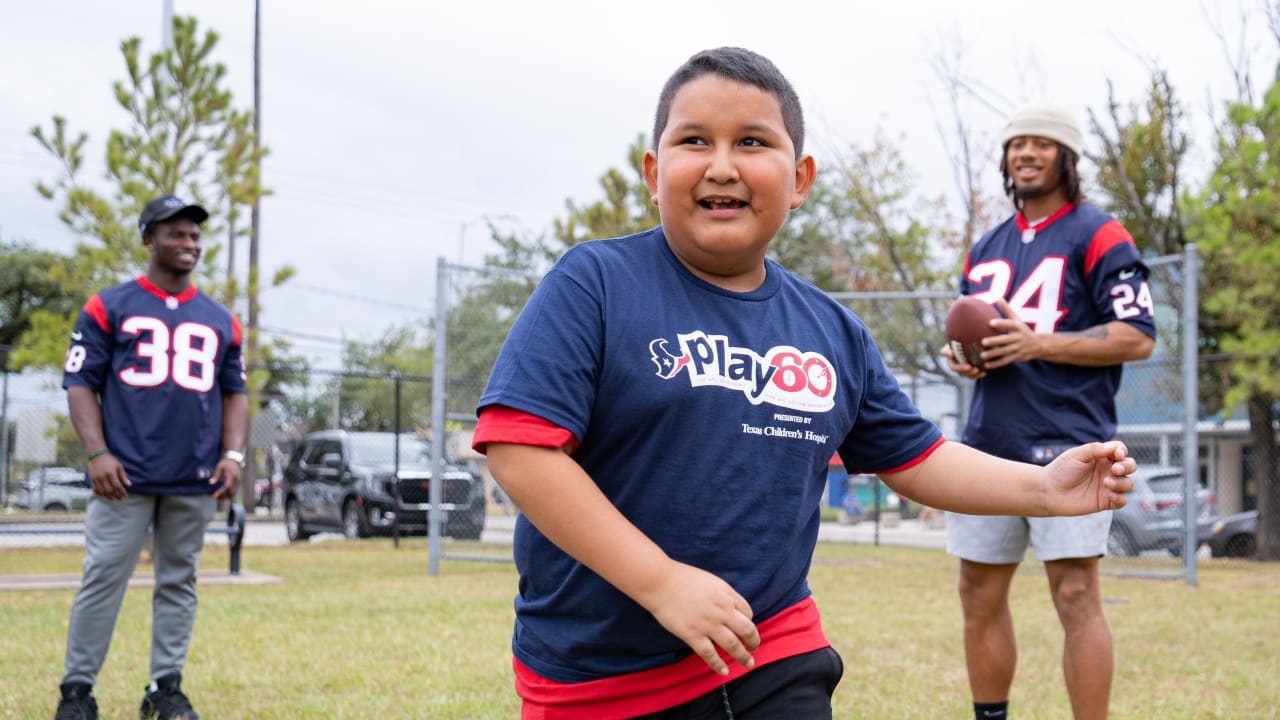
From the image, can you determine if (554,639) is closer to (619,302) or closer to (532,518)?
(532,518)

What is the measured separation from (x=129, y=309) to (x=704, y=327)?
139 inches

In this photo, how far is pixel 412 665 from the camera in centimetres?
567

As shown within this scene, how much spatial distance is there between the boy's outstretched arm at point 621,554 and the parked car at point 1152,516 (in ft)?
35.2

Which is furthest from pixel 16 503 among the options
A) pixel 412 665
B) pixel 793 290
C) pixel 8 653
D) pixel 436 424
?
pixel 793 290

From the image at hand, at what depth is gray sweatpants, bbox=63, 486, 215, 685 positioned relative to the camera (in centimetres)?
443

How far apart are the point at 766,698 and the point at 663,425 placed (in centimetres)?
54

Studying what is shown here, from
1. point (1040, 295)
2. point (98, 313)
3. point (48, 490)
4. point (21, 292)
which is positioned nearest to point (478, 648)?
point (98, 313)

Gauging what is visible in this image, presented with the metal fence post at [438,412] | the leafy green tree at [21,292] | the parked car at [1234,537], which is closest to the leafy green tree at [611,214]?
the metal fence post at [438,412]

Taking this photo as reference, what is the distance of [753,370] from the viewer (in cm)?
205

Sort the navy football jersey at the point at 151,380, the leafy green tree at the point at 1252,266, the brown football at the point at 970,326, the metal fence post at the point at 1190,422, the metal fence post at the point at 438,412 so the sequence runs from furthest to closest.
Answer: the leafy green tree at the point at 1252,266 → the metal fence post at the point at 438,412 → the metal fence post at the point at 1190,422 → the navy football jersey at the point at 151,380 → the brown football at the point at 970,326

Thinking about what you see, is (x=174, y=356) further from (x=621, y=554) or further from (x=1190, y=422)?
(x=1190, y=422)

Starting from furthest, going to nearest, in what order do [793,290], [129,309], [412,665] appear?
[412,665], [129,309], [793,290]

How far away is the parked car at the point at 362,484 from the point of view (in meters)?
15.5

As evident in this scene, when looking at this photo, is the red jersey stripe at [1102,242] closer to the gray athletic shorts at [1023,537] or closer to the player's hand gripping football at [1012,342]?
the player's hand gripping football at [1012,342]
